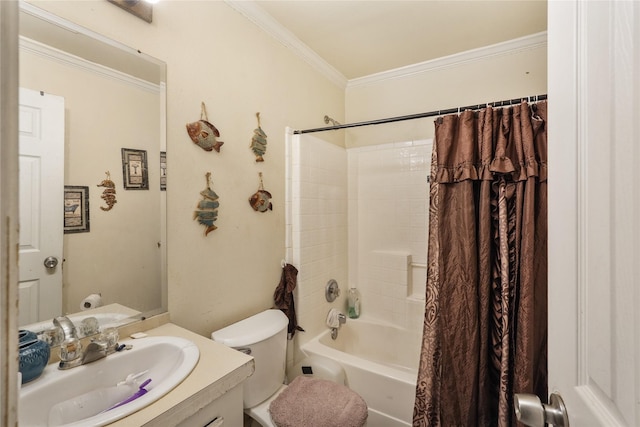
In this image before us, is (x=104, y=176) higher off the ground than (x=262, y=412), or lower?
higher

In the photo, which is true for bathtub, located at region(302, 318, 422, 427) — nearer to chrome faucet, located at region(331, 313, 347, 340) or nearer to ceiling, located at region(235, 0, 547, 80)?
chrome faucet, located at region(331, 313, 347, 340)

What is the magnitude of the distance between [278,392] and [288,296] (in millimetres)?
509

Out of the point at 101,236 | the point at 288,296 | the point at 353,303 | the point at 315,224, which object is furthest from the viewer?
the point at 353,303

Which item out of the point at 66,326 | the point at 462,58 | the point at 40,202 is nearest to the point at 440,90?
the point at 462,58

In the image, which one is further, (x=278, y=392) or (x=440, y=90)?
(x=440, y=90)

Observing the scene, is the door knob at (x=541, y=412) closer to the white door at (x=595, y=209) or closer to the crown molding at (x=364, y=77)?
the white door at (x=595, y=209)

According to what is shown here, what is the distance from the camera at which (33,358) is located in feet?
2.52

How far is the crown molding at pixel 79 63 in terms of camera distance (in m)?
0.87

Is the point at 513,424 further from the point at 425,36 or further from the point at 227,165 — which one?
the point at 425,36

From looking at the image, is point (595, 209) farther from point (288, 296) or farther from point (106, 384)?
point (288, 296)

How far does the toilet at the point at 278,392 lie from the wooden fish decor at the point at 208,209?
51 centimetres

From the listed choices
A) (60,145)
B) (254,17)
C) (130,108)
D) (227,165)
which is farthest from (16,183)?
(254,17)

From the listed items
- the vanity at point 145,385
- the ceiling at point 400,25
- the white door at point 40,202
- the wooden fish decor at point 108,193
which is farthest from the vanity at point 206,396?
the ceiling at point 400,25

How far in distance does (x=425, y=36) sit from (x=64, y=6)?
1.89 metres
